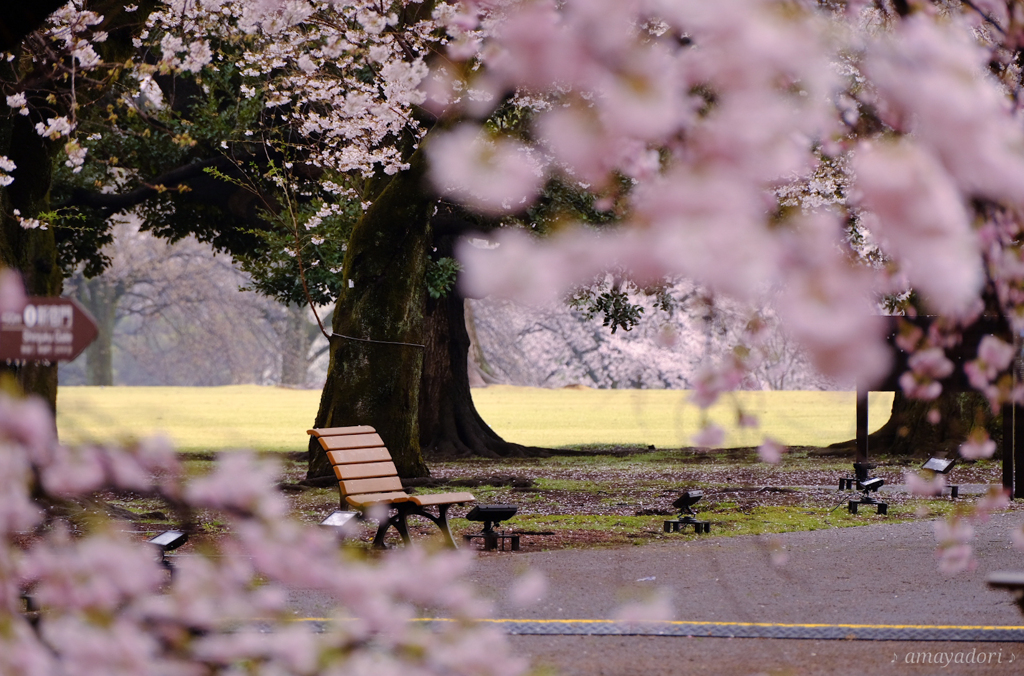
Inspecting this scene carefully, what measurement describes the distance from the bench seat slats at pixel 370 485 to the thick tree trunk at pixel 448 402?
12.2 m

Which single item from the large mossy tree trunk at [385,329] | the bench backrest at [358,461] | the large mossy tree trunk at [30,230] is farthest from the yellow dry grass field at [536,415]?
the bench backrest at [358,461]


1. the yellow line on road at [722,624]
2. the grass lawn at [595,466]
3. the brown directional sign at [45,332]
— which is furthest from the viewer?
the grass lawn at [595,466]

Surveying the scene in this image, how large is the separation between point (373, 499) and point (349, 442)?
795 mm

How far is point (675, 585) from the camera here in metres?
7.91

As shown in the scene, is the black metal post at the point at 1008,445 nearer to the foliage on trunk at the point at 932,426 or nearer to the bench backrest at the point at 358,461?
the foliage on trunk at the point at 932,426

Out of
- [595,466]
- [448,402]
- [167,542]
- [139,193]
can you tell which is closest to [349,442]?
[167,542]

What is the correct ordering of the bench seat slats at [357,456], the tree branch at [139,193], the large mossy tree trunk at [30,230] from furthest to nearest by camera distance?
the tree branch at [139,193], the large mossy tree trunk at [30,230], the bench seat slats at [357,456]

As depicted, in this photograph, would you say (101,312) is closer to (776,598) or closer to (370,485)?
(370,485)

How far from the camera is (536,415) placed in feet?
123

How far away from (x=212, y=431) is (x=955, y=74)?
31525 mm

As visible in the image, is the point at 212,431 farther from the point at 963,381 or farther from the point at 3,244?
the point at 963,381

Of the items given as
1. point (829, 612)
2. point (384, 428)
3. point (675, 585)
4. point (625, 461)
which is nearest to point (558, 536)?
point (675, 585)

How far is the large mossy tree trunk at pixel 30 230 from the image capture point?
43.4ft

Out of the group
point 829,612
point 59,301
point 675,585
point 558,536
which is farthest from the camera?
point 558,536
